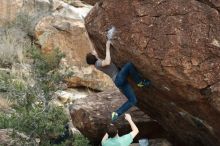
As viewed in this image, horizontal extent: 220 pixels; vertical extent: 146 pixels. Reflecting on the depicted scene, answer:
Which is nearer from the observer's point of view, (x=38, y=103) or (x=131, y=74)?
(x=131, y=74)

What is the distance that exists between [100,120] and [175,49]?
3758mm

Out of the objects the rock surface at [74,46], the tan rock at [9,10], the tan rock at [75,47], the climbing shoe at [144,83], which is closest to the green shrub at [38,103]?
the climbing shoe at [144,83]

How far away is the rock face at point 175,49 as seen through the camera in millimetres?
6895

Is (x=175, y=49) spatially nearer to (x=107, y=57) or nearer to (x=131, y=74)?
(x=131, y=74)

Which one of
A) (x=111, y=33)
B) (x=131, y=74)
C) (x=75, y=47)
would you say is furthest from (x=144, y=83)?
(x=75, y=47)

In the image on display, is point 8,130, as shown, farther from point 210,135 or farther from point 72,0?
point 72,0

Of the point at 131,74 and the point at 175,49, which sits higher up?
the point at 175,49

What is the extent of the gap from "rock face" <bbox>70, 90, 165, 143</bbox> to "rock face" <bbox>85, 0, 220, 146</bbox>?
2164 mm

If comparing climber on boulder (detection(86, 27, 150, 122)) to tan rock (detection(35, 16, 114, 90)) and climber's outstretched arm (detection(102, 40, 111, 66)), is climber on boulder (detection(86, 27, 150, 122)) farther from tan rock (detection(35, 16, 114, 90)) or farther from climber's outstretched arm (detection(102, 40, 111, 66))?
tan rock (detection(35, 16, 114, 90))

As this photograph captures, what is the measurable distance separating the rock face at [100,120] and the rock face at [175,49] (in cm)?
216

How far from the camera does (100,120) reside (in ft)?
34.2

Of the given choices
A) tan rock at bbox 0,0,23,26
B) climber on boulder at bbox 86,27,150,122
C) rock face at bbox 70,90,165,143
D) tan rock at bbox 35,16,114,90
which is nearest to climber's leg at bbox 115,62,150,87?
climber on boulder at bbox 86,27,150,122

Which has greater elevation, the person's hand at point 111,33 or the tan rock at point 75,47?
the person's hand at point 111,33

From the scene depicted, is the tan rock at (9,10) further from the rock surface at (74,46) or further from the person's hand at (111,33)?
the person's hand at (111,33)
